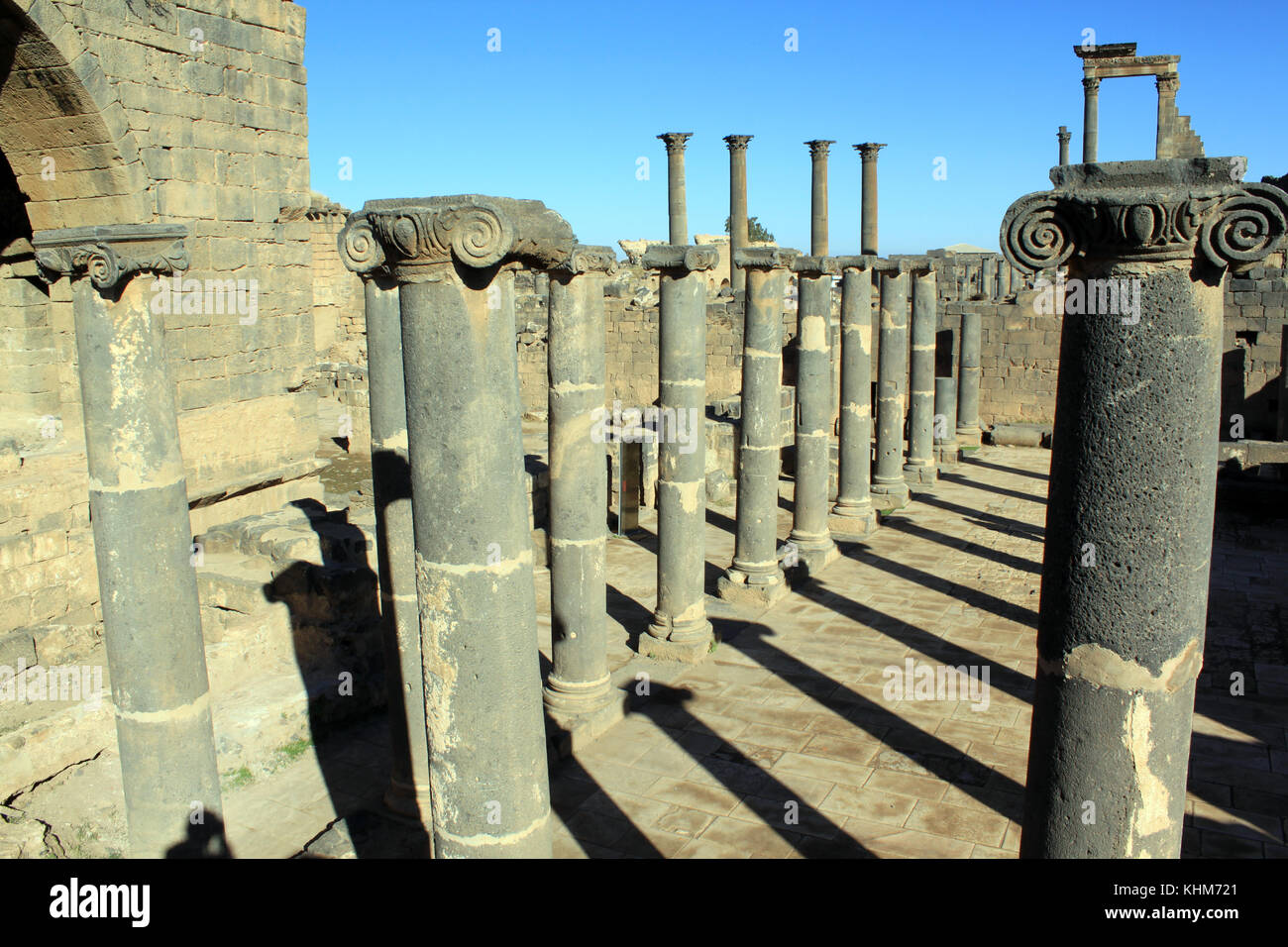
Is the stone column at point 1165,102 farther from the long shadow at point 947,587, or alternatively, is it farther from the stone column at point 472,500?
the stone column at point 472,500

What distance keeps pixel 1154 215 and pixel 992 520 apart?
13245 mm

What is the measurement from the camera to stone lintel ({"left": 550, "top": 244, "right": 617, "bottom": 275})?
7.65 metres

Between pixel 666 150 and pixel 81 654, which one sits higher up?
pixel 666 150

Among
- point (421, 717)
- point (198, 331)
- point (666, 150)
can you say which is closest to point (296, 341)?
point (198, 331)

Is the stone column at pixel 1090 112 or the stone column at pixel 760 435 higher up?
the stone column at pixel 1090 112

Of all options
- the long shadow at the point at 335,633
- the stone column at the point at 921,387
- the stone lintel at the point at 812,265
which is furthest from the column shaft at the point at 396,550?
the stone column at the point at 921,387

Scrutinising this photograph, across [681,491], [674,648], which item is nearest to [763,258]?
[681,491]

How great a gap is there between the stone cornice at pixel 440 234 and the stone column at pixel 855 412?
1128 cm

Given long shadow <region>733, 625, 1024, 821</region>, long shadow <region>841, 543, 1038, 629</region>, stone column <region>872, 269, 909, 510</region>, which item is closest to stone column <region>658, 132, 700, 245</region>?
stone column <region>872, 269, 909, 510</region>

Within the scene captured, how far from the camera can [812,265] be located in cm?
1212

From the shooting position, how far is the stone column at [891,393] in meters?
16.7

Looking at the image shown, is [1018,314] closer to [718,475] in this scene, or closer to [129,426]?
[718,475]
